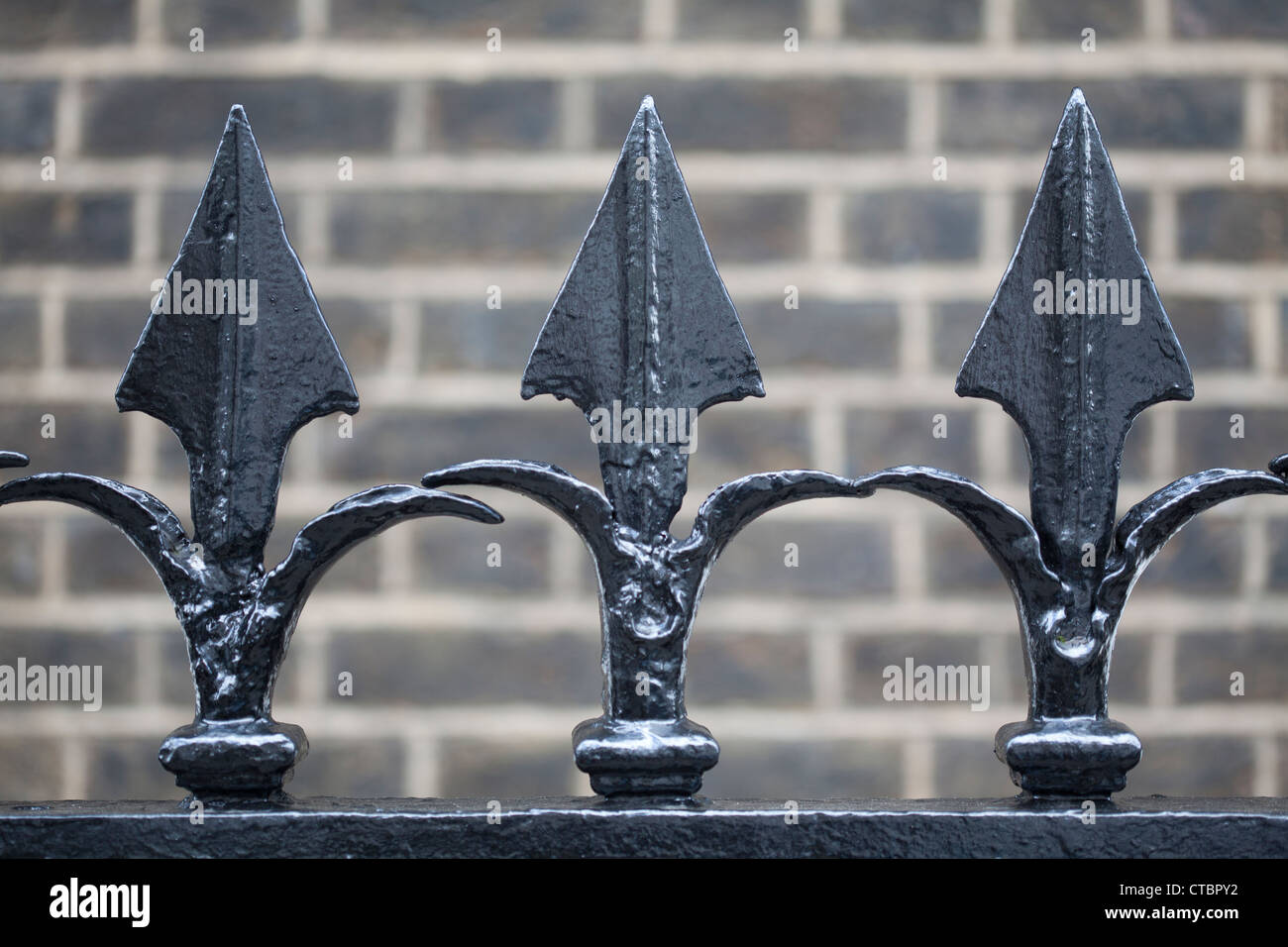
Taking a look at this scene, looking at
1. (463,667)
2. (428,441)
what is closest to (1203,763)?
(463,667)

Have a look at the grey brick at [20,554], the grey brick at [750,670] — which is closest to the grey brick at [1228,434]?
the grey brick at [750,670]

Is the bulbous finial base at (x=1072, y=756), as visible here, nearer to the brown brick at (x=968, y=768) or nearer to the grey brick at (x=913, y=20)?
the brown brick at (x=968, y=768)

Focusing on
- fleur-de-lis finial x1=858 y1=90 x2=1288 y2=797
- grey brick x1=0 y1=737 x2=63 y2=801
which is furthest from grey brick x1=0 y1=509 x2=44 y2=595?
fleur-de-lis finial x1=858 y1=90 x2=1288 y2=797

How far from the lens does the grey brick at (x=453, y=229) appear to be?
1393 millimetres

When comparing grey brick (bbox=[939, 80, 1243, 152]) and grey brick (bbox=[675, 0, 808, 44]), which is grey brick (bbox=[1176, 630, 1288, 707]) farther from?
grey brick (bbox=[675, 0, 808, 44])

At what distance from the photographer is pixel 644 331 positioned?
0.70m

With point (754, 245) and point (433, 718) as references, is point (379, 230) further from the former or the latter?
point (433, 718)

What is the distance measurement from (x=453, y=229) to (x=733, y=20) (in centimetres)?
46

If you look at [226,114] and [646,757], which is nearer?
[646,757]

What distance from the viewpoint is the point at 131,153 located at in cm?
141

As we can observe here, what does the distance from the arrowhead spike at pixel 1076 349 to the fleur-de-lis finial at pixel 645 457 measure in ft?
0.47

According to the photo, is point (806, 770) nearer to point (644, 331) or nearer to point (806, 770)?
point (806, 770)

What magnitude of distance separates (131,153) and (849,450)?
1.03m

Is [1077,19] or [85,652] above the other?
[1077,19]
